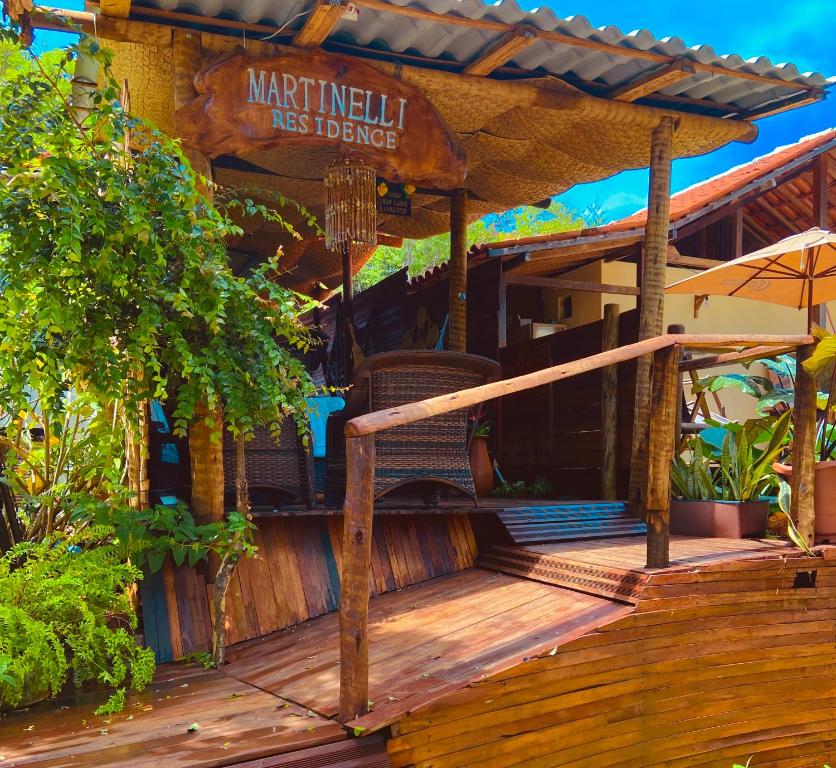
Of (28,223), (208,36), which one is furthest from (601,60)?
(28,223)

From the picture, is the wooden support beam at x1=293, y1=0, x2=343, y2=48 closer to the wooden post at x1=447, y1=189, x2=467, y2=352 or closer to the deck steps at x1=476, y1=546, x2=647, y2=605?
the deck steps at x1=476, y1=546, x2=647, y2=605

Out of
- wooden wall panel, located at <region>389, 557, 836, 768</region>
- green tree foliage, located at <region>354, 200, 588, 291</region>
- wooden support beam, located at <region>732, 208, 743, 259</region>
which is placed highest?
green tree foliage, located at <region>354, 200, 588, 291</region>

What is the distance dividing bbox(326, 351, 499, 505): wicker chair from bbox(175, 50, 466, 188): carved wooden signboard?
1.19 m

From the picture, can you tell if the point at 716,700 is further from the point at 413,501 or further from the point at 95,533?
the point at 95,533

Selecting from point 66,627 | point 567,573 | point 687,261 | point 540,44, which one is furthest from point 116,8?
point 687,261

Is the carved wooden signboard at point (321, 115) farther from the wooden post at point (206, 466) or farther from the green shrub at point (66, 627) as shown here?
the green shrub at point (66, 627)

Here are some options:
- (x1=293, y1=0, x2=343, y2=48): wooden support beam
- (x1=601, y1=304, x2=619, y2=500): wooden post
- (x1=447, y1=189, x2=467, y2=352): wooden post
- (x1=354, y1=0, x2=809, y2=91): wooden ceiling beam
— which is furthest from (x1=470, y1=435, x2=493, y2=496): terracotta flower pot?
(x1=293, y1=0, x2=343, y2=48): wooden support beam

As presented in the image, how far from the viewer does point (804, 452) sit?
4047mm

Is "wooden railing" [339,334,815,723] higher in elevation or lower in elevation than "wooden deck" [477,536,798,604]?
higher

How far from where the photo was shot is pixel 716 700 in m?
3.41

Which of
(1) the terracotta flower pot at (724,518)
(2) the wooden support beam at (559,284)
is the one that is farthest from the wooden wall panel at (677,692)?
(2) the wooden support beam at (559,284)

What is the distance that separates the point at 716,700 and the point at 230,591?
2284 mm

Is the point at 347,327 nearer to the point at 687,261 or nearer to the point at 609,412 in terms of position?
the point at 609,412

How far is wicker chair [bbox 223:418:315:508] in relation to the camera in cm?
398
